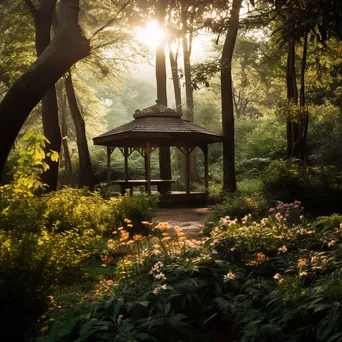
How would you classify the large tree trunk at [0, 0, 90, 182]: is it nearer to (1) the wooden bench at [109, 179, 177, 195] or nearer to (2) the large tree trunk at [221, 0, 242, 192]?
(2) the large tree trunk at [221, 0, 242, 192]

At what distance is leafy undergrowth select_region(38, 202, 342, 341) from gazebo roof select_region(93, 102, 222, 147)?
12280 millimetres

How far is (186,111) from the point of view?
29.6 metres

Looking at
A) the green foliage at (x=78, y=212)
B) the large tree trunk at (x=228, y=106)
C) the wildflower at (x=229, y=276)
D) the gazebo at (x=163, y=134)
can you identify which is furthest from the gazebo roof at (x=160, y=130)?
the wildflower at (x=229, y=276)

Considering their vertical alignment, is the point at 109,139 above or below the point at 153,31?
below

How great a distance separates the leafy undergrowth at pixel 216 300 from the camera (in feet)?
12.8

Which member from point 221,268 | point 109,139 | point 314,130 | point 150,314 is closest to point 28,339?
point 150,314

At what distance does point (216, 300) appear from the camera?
445cm

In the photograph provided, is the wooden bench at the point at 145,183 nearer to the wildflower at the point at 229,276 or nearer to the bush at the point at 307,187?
the bush at the point at 307,187

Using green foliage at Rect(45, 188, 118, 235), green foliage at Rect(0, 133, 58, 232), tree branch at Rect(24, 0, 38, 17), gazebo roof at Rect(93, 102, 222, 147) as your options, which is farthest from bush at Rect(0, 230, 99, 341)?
gazebo roof at Rect(93, 102, 222, 147)

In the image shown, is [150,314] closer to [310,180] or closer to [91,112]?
[310,180]

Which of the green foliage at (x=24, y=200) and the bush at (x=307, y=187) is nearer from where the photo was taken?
the green foliage at (x=24, y=200)

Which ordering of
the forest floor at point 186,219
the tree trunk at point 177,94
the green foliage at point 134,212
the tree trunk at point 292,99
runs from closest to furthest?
the green foliage at point 134,212 < the forest floor at point 186,219 < the tree trunk at point 292,99 < the tree trunk at point 177,94

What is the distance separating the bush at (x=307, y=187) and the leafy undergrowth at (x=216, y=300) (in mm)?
5780

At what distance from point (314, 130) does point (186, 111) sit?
29.0 feet
